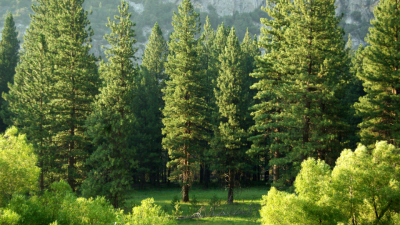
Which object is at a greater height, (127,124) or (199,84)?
(199,84)

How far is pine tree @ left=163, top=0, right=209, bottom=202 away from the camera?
2839cm

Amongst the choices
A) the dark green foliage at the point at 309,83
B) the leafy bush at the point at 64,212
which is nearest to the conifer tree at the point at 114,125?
the leafy bush at the point at 64,212

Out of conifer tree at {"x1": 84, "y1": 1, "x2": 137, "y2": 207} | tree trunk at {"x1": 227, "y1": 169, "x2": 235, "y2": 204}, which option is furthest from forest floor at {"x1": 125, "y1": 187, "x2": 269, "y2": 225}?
conifer tree at {"x1": 84, "y1": 1, "x2": 137, "y2": 207}

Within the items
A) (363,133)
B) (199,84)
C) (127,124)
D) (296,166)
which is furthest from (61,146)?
(363,133)

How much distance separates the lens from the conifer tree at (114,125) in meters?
22.4

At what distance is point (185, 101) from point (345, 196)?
17.9 meters

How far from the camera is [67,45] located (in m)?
26.6

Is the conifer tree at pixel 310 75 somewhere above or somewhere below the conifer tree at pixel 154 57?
below

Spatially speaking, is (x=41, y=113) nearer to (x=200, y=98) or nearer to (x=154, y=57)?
(x=200, y=98)

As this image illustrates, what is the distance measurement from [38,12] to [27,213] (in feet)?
107

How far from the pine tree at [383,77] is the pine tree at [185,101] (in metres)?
14.5

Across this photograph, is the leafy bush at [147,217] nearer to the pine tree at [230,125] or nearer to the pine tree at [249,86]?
the pine tree at [230,125]

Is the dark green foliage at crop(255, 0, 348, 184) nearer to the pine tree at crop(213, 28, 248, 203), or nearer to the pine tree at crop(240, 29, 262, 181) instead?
the pine tree at crop(213, 28, 248, 203)

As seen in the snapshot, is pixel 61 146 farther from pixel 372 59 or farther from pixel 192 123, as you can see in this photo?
pixel 372 59
